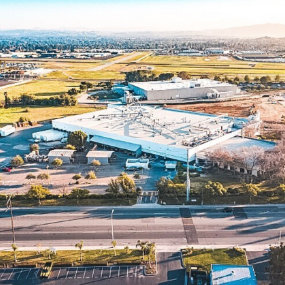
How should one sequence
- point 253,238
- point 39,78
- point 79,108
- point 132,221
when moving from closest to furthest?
point 253,238 → point 132,221 → point 79,108 → point 39,78

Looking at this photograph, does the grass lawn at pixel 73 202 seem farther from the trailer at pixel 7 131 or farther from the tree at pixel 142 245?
the trailer at pixel 7 131

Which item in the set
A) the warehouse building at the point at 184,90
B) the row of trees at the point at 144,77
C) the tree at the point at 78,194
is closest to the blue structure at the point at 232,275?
the tree at the point at 78,194

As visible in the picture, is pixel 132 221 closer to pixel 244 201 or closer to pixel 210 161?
pixel 244 201

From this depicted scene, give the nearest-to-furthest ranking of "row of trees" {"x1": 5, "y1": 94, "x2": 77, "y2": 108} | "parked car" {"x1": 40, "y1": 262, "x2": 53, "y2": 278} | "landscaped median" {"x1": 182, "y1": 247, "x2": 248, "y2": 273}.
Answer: "parked car" {"x1": 40, "y1": 262, "x2": 53, "y2": 278} → "landscaped median" {"x1": 182, "y1": 247, "x2": 248, "y2": 273} → "row of trees" {"x1": 5, "y1": 94, "x2": 77, "y2": 108}

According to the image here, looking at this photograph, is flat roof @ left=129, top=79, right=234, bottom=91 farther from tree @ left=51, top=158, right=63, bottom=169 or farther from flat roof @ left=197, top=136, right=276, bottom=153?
tree @ left=51, top=158, right=63, bottom=169

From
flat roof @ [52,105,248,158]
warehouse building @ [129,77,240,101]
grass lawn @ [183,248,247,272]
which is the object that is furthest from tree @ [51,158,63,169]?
warehouse building @ [129,77,240,101]

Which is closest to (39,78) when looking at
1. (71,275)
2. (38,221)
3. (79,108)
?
(79,108)
